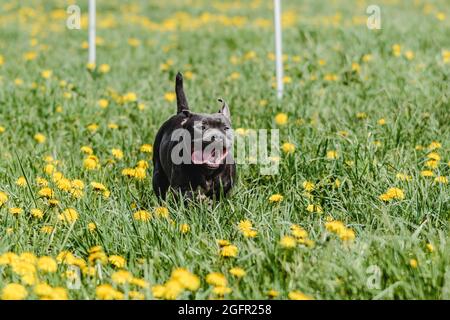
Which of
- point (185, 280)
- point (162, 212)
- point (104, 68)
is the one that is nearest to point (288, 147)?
point (162, 212)

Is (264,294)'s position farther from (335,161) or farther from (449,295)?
(335,161)

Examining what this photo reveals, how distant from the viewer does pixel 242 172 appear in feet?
12.7

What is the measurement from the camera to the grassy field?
8.14 feet

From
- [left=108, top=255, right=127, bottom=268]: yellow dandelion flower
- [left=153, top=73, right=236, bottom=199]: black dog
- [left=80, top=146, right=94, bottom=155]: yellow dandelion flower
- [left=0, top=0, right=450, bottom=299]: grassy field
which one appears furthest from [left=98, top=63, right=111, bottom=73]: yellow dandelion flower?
[left=108, top=255, right=127, bottom=268]: yellow dandelion flower

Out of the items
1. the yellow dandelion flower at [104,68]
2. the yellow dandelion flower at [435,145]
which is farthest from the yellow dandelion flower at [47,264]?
the yellow dandelion flower at [104,68]

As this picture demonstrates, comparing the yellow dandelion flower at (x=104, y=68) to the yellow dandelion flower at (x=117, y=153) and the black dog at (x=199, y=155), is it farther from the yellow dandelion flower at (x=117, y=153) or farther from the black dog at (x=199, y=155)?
the black dog at (x=199, y=155)

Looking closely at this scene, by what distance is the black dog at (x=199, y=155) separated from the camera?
10.6 feet

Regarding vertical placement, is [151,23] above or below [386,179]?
above

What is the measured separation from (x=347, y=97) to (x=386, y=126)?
0.92 m

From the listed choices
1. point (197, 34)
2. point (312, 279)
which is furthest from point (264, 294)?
point (197, 34)

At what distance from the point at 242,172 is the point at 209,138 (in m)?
0.71

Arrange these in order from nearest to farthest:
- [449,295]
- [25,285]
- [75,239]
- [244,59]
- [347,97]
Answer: [449,295] → [25,285] → [75,239] → [347,97] → [244,59]

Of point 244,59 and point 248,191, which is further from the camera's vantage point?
point 244,59

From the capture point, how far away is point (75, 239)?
9.86ft
